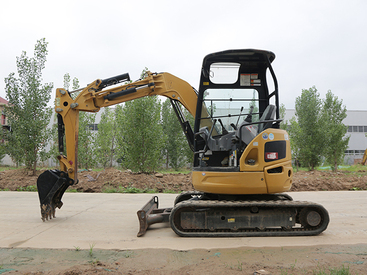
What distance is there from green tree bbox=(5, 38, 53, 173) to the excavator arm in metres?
9.40

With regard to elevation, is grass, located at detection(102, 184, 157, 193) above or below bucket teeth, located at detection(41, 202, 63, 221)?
below

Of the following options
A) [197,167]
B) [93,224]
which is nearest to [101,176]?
[93,224]

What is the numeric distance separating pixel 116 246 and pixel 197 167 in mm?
2114

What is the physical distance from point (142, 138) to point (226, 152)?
1134 centimetres

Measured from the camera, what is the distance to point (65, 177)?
6.53 meters

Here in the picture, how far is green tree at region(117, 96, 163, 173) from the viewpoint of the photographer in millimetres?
16500

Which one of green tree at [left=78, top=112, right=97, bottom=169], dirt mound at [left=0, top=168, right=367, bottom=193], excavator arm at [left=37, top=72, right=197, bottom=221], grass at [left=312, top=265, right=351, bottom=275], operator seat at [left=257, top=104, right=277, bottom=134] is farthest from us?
green tree at [left=78, top=112, right=97, bottom=169]

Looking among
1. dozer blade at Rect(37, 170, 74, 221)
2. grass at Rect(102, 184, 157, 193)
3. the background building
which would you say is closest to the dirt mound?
grass at Rect(102, 184, 157, 193)

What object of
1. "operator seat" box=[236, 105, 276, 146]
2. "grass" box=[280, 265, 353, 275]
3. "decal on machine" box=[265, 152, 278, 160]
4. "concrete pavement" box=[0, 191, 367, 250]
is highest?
"operator seat" box=[236, 105, 276, 146]

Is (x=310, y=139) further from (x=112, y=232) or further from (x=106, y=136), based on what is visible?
(x=112, y=232)

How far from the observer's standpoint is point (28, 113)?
14.8 meters

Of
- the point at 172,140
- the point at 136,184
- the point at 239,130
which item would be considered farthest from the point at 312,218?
the point at 172,140

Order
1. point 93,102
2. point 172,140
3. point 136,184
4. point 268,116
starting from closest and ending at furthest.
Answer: point 268,116
point 93,102
point 136,184
point 172,140

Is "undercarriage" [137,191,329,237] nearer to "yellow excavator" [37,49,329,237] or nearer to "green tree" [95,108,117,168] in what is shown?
"yellow excavator" [37,49,329,237]
